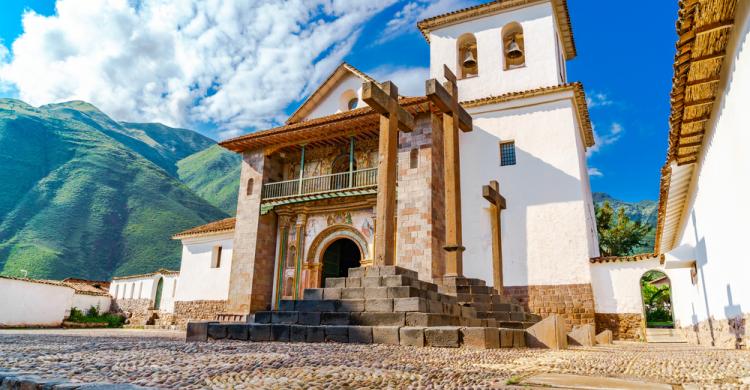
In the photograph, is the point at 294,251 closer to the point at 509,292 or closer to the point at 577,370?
the point at 509,292

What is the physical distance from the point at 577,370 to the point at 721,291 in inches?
192

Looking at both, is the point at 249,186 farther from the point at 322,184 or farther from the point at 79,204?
the point at 79,204

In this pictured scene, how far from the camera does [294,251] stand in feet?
49.4

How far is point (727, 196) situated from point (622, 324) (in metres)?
6.90

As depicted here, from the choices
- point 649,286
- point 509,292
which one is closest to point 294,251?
point 509,292

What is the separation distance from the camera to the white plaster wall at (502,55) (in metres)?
14.1

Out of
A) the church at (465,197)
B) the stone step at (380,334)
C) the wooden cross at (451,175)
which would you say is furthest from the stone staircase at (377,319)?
the wooden cross at (451,175)

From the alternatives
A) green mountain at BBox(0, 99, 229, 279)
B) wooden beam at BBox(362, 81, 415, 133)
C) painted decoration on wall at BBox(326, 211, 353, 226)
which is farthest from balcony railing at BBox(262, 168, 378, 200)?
green mountain at BBox(0, 99, 229, 279)

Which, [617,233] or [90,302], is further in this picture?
[617,233]

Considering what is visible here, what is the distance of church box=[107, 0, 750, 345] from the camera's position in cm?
884

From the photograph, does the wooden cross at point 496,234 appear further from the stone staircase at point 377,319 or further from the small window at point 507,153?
the stone staircase at point 377,319

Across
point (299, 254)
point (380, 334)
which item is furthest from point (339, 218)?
point (380, 334)

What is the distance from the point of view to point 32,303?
680 inches

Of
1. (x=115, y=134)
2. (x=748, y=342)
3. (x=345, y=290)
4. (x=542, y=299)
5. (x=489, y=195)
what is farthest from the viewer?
(x=115, y=134)
